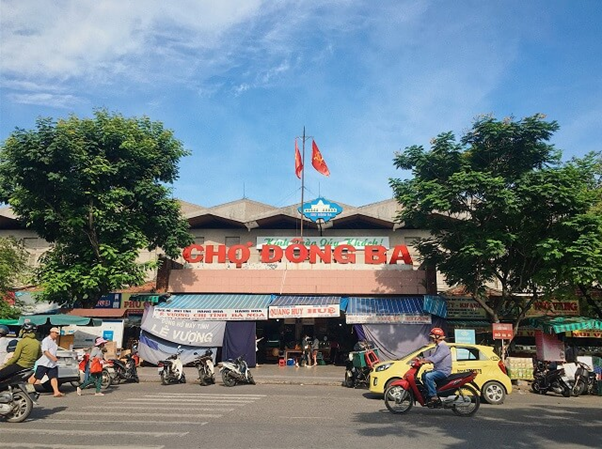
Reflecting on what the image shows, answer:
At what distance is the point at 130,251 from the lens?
71.5 feet

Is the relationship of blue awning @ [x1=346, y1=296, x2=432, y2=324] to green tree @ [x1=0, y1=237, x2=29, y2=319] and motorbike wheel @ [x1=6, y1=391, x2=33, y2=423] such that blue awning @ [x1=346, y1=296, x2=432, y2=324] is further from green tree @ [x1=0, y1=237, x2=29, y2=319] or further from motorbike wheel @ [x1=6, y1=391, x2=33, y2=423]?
green tree @ [x1=0, y1=237, x2=29, y2=319]

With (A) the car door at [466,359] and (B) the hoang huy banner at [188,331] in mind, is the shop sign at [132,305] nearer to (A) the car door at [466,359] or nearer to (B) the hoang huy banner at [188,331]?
(B) the hoang huy banner at [188,331]

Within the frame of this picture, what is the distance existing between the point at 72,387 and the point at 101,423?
7480mm

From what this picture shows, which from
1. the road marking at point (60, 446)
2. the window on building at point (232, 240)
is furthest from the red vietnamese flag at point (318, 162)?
the road marking at point (60, 446)

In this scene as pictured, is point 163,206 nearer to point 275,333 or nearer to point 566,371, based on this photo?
point 275,333

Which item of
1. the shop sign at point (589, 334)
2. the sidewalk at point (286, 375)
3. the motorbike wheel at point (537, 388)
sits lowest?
the sidewalk at point (286, 375)

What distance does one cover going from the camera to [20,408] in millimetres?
8867

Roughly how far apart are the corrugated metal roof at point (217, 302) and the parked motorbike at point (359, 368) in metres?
6.49

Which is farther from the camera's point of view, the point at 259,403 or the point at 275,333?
the point at 275,333

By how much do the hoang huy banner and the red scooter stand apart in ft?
41.0

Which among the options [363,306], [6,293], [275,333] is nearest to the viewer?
[363,306]

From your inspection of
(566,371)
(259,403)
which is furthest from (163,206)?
(566,371)

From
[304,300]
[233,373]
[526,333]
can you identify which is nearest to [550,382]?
[526,333]

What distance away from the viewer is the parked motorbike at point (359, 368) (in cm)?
1608
